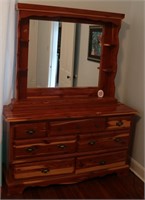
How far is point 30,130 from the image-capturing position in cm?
228

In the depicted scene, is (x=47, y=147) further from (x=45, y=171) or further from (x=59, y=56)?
(x=59, y=56)

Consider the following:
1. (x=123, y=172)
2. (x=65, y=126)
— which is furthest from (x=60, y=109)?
(x=123, y=172)

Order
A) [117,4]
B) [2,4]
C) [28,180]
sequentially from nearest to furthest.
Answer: [2,4]
[28,180]
[117,4]

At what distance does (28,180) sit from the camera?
239cm

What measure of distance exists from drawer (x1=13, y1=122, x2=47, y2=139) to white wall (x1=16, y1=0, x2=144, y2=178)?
3.61 feet

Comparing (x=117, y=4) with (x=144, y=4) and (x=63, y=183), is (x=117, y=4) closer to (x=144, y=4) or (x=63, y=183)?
(x=144, y=4)

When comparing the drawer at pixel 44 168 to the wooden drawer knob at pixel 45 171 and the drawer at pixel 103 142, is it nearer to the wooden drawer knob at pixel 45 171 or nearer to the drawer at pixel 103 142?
the wooden drawer knob at pixel 45 171

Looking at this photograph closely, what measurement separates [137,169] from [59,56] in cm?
147

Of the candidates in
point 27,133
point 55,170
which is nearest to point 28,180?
point 55,170

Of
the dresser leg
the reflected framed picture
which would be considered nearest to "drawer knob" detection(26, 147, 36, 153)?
the dresser leg

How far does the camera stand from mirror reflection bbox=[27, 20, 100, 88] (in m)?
2.50

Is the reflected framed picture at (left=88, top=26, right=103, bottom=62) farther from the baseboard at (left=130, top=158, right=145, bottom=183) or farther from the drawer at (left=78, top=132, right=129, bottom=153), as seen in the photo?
the baseboard at (left=130, top=158, right=145, bottom=183)

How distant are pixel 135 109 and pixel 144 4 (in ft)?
3.60

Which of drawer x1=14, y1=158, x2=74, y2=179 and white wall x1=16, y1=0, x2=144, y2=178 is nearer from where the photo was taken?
drawer x1=14, y1=158, x2=74, y2=179
